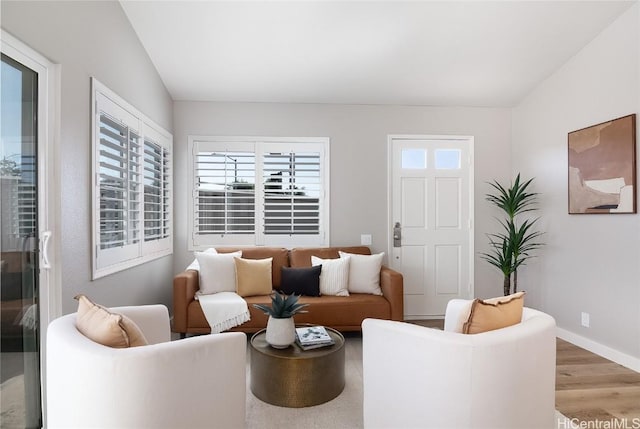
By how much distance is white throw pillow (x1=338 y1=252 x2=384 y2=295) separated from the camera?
3.66 meters

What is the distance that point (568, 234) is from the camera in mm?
3574

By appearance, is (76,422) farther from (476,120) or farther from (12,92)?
(476,120)

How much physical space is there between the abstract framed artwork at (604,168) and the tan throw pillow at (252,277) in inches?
121

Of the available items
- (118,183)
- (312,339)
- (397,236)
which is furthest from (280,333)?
(397,236)

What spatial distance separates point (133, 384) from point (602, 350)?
3720mm

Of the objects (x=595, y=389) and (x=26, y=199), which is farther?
(x=595, y=389)

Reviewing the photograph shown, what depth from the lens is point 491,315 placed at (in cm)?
169

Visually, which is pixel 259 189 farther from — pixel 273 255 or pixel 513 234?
pixel 513 234

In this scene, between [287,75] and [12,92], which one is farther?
[287,75]

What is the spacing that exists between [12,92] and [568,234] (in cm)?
447

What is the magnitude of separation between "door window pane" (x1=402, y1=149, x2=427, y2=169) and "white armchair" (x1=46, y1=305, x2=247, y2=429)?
3.36 m

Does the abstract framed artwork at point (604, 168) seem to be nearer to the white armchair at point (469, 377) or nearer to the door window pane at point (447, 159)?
the door window pane at point (447, 159)

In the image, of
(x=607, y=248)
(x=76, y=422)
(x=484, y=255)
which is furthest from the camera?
(x=484, y=255)

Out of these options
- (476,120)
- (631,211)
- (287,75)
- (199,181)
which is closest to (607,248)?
(631,211)
